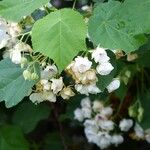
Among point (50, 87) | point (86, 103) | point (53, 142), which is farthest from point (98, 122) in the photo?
point (50, 87)

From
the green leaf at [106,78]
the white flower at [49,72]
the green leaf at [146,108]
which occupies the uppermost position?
the white flower at [49,72]

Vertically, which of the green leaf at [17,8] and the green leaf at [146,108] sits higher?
the green leaf at [17,8]

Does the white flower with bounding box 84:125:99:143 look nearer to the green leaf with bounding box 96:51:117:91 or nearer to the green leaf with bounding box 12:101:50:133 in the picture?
the green leaf with bounding box 12:101:50:133

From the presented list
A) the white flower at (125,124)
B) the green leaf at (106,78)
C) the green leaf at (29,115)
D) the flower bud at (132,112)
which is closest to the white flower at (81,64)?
the green leaf at (106,78)

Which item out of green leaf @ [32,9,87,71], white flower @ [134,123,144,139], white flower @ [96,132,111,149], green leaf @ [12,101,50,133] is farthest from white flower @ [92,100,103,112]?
green leaf @ [32,9,87,71]

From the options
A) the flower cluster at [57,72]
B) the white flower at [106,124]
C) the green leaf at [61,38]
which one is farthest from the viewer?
the white flower at [106,124]

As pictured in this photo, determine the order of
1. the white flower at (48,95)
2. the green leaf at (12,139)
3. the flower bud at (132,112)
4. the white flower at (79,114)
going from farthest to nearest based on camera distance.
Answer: the green leaf at (12,139) < the white flower at (79,114) < the flower bud at (132,112) < the white flower at (48,95)

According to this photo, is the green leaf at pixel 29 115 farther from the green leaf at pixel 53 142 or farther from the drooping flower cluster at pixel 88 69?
the drooping flower cluster at pixel 88 69
